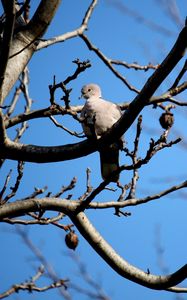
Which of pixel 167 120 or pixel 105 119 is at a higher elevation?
pixel 105 119

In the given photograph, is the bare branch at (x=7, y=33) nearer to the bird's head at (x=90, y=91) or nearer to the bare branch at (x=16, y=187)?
the bare branch at (x=16, y=187)

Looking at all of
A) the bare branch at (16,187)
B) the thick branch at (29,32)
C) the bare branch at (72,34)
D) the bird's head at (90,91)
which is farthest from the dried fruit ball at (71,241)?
the bird's head at (90,91)

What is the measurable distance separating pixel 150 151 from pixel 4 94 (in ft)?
3.15

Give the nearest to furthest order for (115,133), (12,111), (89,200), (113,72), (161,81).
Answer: (161,81) < (115,133) < (89,200) < (113,72) < (12,111)

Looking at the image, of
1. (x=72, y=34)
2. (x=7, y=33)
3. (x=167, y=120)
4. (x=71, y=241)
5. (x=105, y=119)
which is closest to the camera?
(x=7, y=33)

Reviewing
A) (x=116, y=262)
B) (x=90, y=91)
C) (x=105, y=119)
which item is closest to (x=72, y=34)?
(x=105, y=119)

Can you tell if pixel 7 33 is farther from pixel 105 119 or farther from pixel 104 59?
pixel 105 119

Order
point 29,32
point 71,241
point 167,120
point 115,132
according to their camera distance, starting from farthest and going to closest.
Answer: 1. point 29,32
2. point 71,241
3. point 167,120
4. point 115,132

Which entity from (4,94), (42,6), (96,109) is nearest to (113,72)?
(96,109)

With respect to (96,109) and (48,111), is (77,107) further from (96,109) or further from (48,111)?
(48,111)

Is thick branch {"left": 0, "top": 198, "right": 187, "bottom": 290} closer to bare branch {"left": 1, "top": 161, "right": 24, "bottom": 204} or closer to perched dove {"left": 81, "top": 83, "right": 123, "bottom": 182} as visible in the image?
bare branch {"left": 1, "top": 161, "right": 24, "bottom": 204}

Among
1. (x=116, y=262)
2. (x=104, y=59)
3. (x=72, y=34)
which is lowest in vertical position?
(x=116, y=262)

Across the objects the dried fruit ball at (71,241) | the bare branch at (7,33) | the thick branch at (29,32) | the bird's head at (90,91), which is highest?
the bird's head at (90,91)

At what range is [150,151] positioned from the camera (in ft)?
7.40
